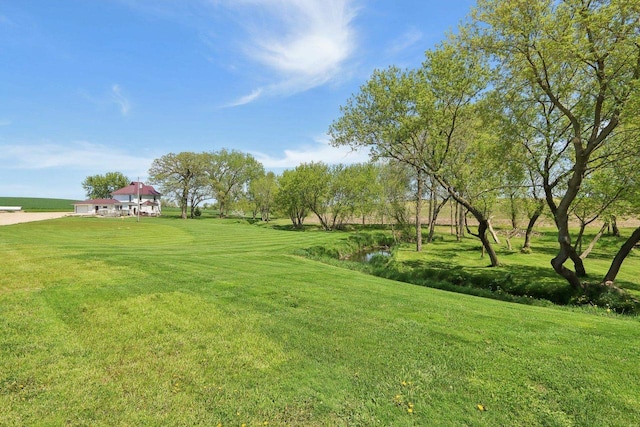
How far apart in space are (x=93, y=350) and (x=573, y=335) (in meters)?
10.4

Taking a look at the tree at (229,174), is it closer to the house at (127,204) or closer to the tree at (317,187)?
the house at (127,204)

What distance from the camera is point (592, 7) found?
33.2 feet

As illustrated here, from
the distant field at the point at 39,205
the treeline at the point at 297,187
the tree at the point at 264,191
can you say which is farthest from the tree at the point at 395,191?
the distant field at the point at 39,205

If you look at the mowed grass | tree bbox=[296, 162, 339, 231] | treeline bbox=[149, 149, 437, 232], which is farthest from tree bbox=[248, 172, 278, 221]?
the mowed grass

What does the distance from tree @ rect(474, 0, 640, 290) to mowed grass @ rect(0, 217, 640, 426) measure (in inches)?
268

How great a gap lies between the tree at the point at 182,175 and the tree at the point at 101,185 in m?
53.0

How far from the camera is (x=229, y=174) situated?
80.1m

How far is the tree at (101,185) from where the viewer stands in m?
107

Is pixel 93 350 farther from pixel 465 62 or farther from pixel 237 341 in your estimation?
pixel 465 62

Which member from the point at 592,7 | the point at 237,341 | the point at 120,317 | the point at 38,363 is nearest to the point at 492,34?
the point at 592,7

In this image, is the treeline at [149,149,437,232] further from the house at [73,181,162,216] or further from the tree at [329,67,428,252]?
the house at [73,181,162,216]

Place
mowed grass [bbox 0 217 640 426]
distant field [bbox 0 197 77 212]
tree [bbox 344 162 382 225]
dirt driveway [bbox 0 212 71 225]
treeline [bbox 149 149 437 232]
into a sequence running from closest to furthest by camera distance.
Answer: mowed grass [bbox 0 217 640 426] → treeline [bbox 149 149 437 232] → dirt driveway [bbox 0 212 71 225] → tree [bbox 344 162 382 225] → distant field [bbox 0 197 77 212]

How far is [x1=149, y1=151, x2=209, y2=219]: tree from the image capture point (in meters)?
69.9

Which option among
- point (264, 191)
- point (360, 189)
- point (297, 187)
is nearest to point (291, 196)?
point (297, 187)
